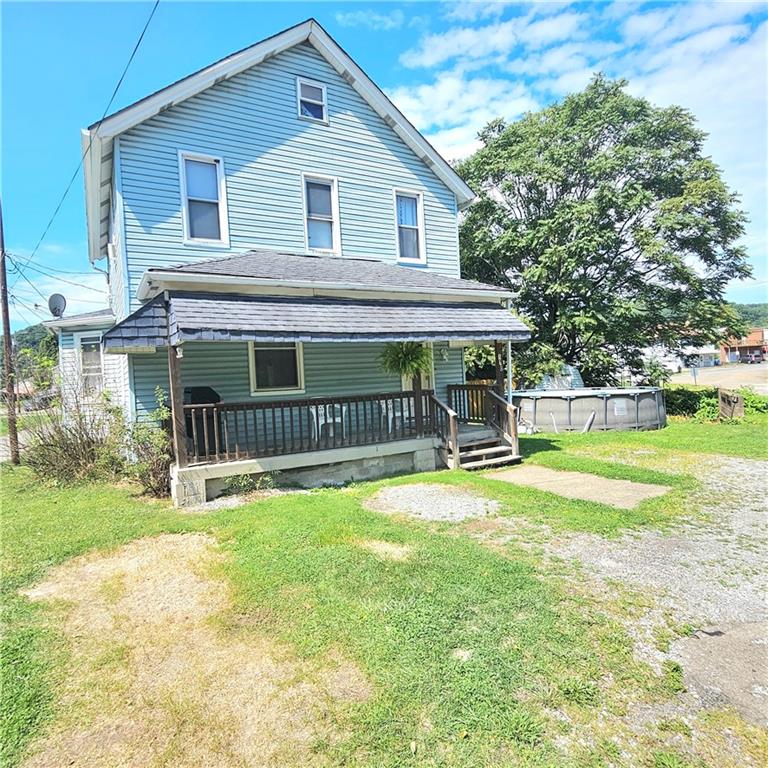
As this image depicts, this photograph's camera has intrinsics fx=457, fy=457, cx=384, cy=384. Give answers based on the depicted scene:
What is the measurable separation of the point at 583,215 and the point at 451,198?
26.3 ft

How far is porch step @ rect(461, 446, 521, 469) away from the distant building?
9006 centimetres

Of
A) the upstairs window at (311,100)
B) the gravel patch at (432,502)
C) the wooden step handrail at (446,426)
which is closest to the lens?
the gravel patch at (432,502)

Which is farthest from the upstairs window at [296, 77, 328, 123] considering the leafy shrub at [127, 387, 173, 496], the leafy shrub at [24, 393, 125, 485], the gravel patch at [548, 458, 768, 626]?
the gravel patch at [548, 458, 768, 626]

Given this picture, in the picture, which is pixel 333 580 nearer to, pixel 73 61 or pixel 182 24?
pixel 182 24

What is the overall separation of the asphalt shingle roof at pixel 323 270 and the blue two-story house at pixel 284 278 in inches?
3.0

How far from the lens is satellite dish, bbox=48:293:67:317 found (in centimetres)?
1347

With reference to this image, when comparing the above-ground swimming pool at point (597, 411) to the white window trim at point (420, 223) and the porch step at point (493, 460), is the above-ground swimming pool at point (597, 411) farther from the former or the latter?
the white window trim at point (420, 223)

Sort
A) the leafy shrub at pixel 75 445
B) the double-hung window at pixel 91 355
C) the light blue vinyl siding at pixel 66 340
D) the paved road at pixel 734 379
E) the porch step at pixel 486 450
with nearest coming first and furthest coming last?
1. the leafy shrub at pixel 75 445
2. the porch step at pixel 486 450
3. the double-hung window at pixel 91 355
4. the light blue vinyl siding at pixel 66 340
5. the paved road at pixel 734 379

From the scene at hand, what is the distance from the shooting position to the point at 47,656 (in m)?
3.16

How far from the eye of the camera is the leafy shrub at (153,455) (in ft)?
24.8

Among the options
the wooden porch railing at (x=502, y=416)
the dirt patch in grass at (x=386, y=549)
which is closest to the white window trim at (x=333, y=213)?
the wooden porch railing at (x=502, y=416)

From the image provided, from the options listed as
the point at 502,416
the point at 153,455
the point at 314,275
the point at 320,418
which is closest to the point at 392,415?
the point at 320,418

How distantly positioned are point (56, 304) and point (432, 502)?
13077 mm

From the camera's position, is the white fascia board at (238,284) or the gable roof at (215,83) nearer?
the white fascia board at (238,284)
